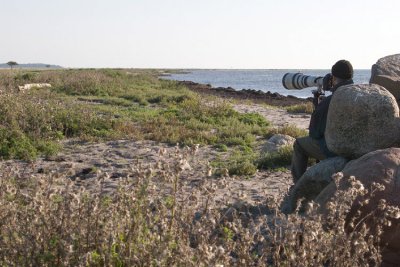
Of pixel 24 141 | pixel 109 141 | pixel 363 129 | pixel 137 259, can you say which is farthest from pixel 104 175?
pixel 109 141

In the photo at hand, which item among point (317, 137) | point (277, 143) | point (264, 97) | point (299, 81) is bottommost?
point (264, 97)

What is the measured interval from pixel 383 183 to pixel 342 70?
2.74 metres

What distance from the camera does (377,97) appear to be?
6.61 m

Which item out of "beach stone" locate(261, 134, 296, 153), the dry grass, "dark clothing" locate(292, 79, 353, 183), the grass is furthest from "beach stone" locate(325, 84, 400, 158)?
the grass

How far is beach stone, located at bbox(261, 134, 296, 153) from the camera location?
1177cm

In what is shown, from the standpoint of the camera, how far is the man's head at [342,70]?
750 cm

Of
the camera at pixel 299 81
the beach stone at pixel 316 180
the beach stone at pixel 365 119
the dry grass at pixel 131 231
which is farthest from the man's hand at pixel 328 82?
the dry grass at pixel 131 231

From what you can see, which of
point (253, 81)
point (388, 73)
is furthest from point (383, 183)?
point (253, 81)

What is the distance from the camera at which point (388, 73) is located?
862 cm

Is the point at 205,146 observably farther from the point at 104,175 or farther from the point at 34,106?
the point at 104,175

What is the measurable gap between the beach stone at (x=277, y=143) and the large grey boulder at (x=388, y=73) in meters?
3.15

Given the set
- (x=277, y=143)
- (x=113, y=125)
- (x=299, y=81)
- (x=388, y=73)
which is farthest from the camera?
(x=113, y=125)

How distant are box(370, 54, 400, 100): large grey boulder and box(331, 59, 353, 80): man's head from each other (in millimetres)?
1011

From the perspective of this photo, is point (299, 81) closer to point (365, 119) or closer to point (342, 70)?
point (342, 70)
